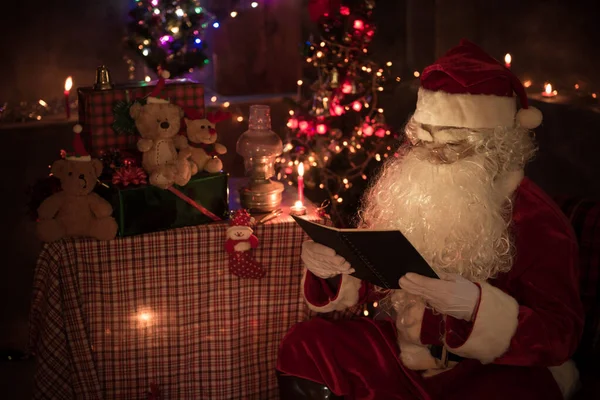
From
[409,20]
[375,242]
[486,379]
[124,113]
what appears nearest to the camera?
[375,242]

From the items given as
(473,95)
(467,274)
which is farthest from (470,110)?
(467,274)

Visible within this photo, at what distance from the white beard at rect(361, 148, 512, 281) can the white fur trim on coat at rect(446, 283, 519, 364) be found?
13cm

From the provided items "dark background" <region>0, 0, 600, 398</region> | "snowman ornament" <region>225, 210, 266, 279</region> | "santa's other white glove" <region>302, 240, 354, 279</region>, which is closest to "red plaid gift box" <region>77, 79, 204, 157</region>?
"snowman ornament" <region>225, 210, 266, 279</region>

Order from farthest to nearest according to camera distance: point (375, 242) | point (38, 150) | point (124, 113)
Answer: point (38, 150), point (124, 113), point (375, 242)

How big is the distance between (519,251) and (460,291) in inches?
11.4

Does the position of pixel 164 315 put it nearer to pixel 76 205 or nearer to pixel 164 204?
pixel 164 204

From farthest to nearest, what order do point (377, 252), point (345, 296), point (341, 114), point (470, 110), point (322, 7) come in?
point (341, 114)
point (322, 7)
point (345, 296)
point (470, 110)
point (377, 252)

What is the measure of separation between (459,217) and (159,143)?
1052 millimetres

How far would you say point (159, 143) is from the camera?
2.39 m

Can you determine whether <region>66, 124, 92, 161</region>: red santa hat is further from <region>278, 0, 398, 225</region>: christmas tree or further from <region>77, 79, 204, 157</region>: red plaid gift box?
<region>278, 0, 398, 225</region>: christmas tree

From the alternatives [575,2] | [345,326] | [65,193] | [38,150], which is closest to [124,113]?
[65,193]

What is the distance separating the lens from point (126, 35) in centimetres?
449

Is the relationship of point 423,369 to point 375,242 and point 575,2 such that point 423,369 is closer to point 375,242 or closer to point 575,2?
point 375,242

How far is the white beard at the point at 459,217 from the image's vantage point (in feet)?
6.68
